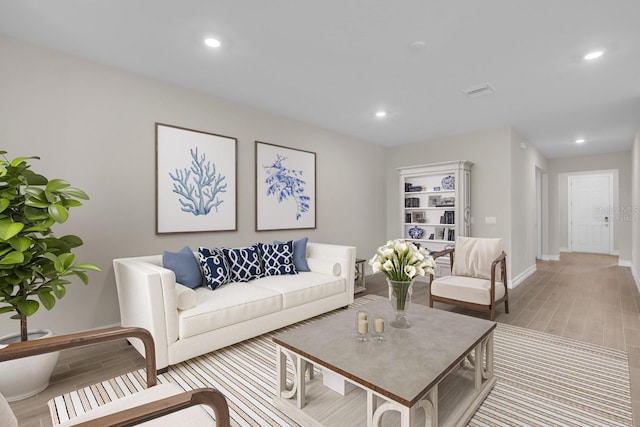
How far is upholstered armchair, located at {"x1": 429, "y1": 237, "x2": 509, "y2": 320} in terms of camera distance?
3.30 m

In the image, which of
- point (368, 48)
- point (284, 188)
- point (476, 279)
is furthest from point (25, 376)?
point (476, 279)

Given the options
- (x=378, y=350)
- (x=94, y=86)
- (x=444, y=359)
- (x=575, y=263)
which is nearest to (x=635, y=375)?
(x=444, y=359)

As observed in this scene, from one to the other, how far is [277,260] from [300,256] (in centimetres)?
34

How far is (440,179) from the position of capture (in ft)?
18.3

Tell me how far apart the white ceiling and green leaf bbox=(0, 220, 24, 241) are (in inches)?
59.6

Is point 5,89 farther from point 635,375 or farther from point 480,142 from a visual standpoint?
point 480,142

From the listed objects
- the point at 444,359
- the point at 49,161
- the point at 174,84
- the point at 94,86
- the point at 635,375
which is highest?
the point at 174,84

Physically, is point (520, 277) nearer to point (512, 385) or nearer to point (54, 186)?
point (512, 385)

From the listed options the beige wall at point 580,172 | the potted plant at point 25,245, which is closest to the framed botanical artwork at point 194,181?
the potted plant at point 25,245

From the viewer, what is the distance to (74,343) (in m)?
1.21

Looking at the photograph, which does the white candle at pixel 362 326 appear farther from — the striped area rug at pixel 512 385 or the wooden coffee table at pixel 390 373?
the striped area rug at pixel 512 385

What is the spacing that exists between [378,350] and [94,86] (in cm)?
333

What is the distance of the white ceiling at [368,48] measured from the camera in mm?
2135

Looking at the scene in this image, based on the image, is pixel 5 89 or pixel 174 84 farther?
pixel 174 84
